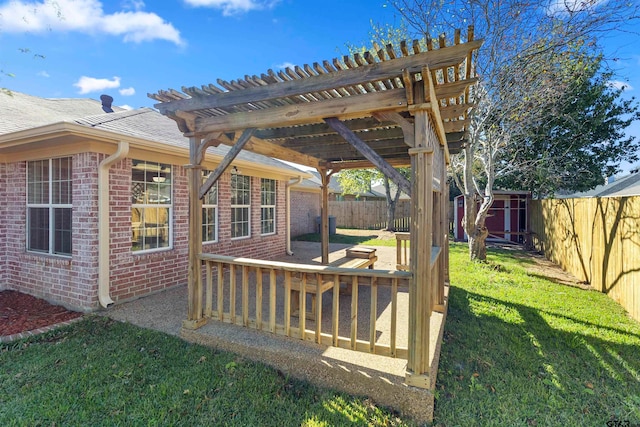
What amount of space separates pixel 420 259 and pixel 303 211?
43.8 feet

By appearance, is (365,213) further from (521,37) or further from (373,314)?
(373,314)

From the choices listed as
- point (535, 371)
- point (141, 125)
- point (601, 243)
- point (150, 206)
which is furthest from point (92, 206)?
point (601, 243)

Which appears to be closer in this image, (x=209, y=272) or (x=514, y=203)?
(x=209, y=272)

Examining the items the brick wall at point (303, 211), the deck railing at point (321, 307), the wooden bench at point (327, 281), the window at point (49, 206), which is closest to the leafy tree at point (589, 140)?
the brick wall at point (303, 211)

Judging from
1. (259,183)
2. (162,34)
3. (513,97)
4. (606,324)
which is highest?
(162,34)

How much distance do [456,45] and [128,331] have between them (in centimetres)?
490

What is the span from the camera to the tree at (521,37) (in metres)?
6.04

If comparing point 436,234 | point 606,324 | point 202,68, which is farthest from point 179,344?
point 202,68

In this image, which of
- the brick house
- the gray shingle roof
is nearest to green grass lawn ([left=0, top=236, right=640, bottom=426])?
the brick house

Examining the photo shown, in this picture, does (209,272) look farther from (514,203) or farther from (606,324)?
(514,203)

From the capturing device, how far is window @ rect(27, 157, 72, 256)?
5094 mm

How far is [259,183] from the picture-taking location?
8.41 metres

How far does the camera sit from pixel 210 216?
687 cm

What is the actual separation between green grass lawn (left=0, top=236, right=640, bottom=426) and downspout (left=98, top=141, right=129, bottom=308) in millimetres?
601
